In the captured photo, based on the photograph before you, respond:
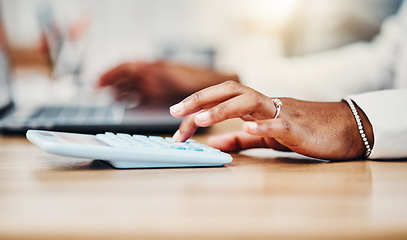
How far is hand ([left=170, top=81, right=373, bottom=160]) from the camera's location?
0.53 m

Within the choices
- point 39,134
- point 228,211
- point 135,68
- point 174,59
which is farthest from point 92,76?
point 228,211

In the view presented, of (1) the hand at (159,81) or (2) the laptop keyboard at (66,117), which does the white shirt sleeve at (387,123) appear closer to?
(2) the laptop keyboard at (66,117)

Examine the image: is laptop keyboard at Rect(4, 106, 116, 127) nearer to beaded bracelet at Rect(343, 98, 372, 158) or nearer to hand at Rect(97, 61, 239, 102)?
hand at Rect(97, 61, 239, 102)

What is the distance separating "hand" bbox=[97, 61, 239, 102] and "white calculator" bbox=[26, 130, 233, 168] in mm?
775

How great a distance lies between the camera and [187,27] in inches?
111

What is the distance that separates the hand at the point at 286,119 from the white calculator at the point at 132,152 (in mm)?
55

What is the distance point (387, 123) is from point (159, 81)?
32.8 inches

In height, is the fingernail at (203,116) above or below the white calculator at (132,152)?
above

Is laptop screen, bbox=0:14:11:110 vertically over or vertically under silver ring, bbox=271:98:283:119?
over

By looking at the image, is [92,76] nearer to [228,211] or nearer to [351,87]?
[351,87]

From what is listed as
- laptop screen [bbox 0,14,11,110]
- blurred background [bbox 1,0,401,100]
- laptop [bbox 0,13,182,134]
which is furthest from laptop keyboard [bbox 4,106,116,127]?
blurred background [bbox 1,0,401,100]

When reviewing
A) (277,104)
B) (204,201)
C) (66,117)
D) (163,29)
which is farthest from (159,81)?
(163,29)

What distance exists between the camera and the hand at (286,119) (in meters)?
0.53

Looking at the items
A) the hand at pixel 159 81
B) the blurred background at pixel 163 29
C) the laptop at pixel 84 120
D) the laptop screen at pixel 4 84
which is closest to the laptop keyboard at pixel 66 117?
the laptop at pixel 84 120
